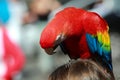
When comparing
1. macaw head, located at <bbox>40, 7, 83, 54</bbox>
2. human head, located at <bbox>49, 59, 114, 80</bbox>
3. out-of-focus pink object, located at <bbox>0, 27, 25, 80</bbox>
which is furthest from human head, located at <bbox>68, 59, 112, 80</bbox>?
out-of-focus pink object, located at <bbox>0, 27, 25, 80</bbox>

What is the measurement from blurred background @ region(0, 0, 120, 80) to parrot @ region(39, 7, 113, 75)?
3.88 ft

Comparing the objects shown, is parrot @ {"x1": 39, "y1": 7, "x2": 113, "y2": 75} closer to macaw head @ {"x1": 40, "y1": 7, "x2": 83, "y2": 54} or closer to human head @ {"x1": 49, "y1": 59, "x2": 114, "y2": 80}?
macaw head @ {"x1": 40, "y1": 7, "x2": 83, "y2": 54}

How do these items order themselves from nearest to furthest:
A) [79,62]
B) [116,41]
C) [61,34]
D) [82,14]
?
1. [79,62]
2. [61,34]
3. [82,14]
4. [116,41]

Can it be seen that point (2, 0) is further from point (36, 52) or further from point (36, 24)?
point (36, 52)

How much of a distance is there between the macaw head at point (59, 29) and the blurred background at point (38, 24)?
1.42 m

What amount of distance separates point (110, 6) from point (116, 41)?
0.29 metres

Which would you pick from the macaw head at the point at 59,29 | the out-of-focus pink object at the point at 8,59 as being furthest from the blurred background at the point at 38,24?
the macaw head at the point at 59,29

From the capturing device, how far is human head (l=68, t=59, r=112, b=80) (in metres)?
1.41

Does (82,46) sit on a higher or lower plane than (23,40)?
higher

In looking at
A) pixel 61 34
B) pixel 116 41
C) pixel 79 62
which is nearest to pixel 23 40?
pixel 116 41

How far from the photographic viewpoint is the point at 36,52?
381 centimetres

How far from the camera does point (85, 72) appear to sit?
143cm

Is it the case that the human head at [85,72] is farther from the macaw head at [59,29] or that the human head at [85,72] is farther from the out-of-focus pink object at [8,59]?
the out-of-focus pink object at [8,59]

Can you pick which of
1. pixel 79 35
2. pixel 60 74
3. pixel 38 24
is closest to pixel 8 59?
pixel 79 35
